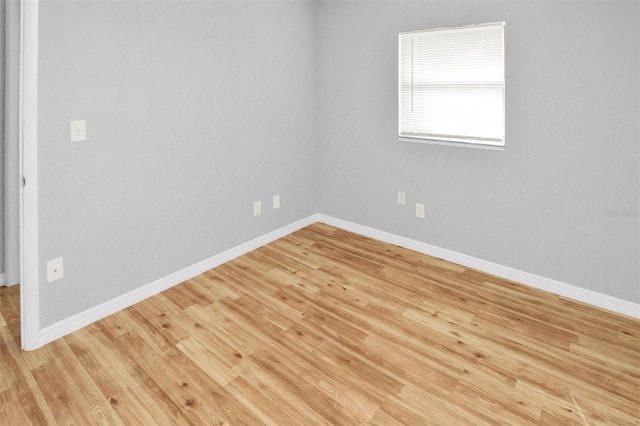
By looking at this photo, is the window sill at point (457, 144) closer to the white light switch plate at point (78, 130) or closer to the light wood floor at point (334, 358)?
the light wood floor at point (334, 358)

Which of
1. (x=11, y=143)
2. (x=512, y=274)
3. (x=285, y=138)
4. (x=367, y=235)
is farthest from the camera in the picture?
(x=367, y=235)

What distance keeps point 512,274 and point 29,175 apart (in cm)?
329

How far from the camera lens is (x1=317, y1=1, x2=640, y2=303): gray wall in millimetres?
2568

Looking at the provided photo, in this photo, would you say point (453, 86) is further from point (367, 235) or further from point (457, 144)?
point (367, 235)

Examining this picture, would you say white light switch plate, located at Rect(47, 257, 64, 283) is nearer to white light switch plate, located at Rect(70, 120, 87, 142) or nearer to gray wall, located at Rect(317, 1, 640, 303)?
white light switch plate, located at Rect(70, 120, 87, 142)

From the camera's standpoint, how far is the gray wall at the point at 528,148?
8.43 ft

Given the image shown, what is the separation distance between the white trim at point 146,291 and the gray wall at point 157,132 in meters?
0.04

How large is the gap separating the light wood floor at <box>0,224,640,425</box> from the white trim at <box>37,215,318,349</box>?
0.20ft

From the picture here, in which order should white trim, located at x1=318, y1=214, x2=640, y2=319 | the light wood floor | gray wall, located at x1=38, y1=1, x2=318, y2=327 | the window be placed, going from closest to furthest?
the light wood floor → gray wall, located at x1=38, y1=1, x2=318, y2=327 → white trim, located at x1=318, y1=214, x2=640, y2=319 → the window

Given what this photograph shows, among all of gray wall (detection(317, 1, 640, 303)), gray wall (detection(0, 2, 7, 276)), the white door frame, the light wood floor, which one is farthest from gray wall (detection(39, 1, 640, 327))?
gray wall (detection(0, 2, 7, 276))

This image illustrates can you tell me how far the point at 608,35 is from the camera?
2.50 meters

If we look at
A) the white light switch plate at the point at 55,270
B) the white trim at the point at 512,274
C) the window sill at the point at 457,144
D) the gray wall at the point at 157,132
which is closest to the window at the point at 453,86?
the window sill at the point at 457,144

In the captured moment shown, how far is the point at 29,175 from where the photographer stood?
2.20 metres

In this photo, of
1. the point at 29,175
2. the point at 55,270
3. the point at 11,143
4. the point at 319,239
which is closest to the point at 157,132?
the point at 29,175
